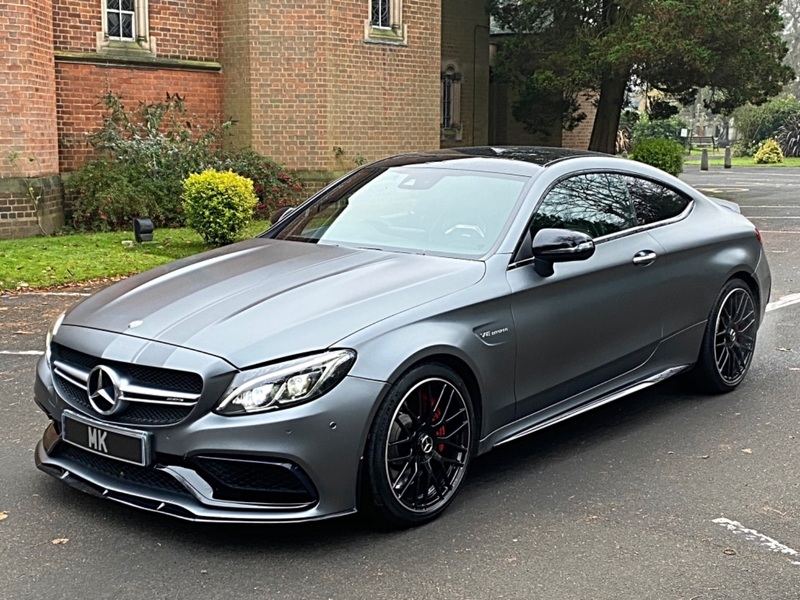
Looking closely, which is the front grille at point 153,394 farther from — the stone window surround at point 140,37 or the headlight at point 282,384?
the stone window surround at point 140,37

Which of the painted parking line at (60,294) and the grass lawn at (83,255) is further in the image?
the grass lawn at (83,255)

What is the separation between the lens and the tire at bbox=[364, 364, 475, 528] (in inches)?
155

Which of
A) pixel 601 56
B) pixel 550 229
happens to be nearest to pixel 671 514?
pixel 550 229

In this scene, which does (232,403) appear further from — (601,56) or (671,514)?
(601,56)

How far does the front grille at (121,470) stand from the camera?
383 cm

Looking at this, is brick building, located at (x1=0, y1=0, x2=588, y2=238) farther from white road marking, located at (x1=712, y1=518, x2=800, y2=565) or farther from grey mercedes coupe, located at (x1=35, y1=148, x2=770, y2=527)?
white road marking, located at (x1=712, y1=518, x2=800, y2=565)

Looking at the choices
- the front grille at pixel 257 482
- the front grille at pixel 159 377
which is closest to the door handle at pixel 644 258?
the front grille at pixel 257 482

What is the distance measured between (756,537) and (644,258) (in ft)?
6.03

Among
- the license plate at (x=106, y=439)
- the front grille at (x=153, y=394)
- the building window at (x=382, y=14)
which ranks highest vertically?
the building window at (x=382, y=14)

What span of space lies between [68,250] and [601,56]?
12.6 metres

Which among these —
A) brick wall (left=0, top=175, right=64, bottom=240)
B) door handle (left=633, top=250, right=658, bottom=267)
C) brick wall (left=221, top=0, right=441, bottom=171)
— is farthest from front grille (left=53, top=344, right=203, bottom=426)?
brick wall (left=221, top=0, right=441, bottom=171)

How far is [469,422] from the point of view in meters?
4.32

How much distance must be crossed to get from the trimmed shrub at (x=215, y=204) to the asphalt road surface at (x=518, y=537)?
763cm

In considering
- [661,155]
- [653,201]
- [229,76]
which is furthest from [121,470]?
[661,155]
